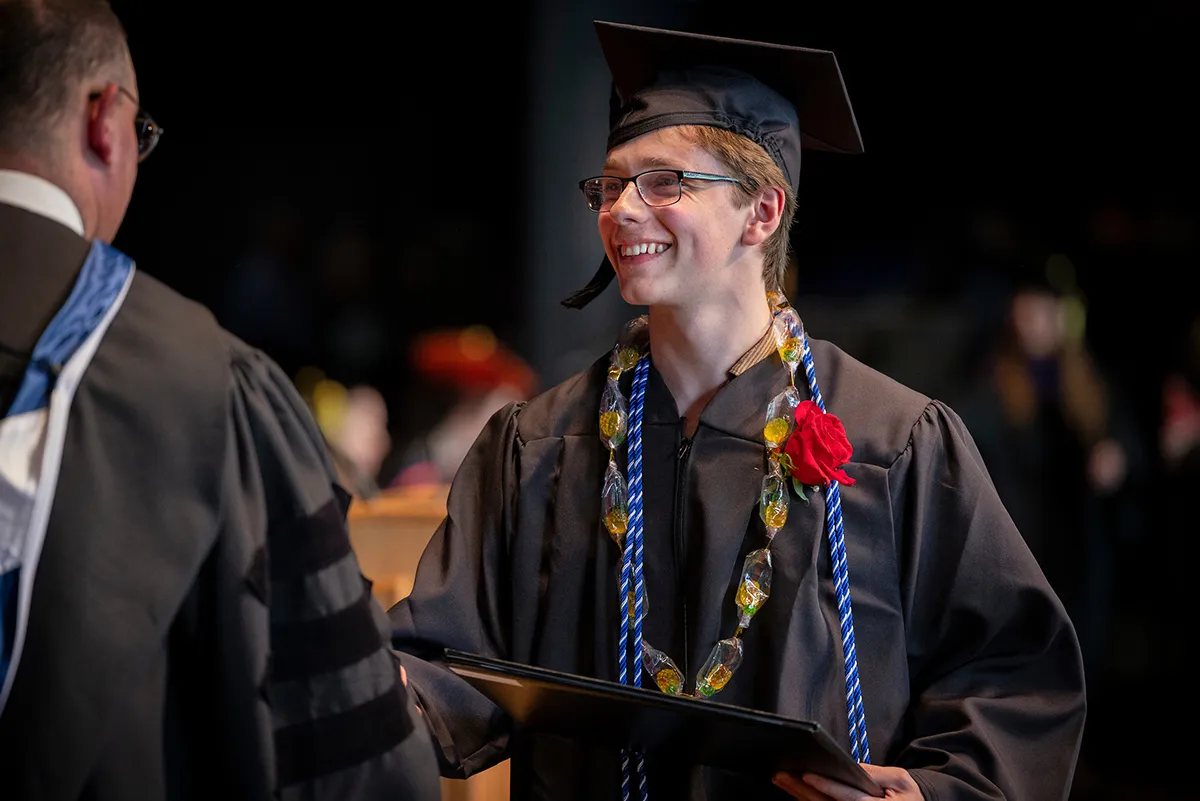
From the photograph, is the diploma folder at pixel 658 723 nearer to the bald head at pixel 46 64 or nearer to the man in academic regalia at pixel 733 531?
the man in academic regalia at pixel 733 531

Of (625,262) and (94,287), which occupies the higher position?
(625,262)

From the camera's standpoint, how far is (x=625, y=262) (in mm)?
2242

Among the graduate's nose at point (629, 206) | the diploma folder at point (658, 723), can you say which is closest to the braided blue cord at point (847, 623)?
the diploma folder at point (658, 723)

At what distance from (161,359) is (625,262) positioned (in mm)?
942

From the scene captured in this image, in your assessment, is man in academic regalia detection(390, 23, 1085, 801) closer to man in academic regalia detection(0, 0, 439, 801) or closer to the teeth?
the teeth

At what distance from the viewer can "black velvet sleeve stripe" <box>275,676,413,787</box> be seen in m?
1.54

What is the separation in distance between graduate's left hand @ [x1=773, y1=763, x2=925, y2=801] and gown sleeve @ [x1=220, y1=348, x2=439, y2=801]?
650mm

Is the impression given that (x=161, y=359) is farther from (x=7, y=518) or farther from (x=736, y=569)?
(x=736, y=569)

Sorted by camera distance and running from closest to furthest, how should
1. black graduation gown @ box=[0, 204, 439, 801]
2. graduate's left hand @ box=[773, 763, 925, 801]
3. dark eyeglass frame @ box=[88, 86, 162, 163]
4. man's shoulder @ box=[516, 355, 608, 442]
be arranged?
black graduation gown @ box=[0, 204, 439, 801] < dark eyeglass frame @ box=[88, 86, 162, 163] < graduate's left hand @ box=[773, 763, 925, 801] < man's shoulder @ box=[516, 355, 608, 442]

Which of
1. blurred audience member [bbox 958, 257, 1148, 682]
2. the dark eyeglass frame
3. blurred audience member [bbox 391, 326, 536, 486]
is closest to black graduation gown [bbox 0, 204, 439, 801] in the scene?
the dark eyeglass frame

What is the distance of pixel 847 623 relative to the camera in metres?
2.09

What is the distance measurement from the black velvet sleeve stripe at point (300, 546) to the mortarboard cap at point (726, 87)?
0.91m

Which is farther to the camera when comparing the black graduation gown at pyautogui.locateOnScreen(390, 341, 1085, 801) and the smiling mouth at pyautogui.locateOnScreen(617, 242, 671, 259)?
the smiling mouth at pyautogui.locateOnScreen(617, 242, 671, 259)

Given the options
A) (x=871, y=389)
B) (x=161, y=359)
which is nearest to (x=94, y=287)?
(x=161, y=359)
